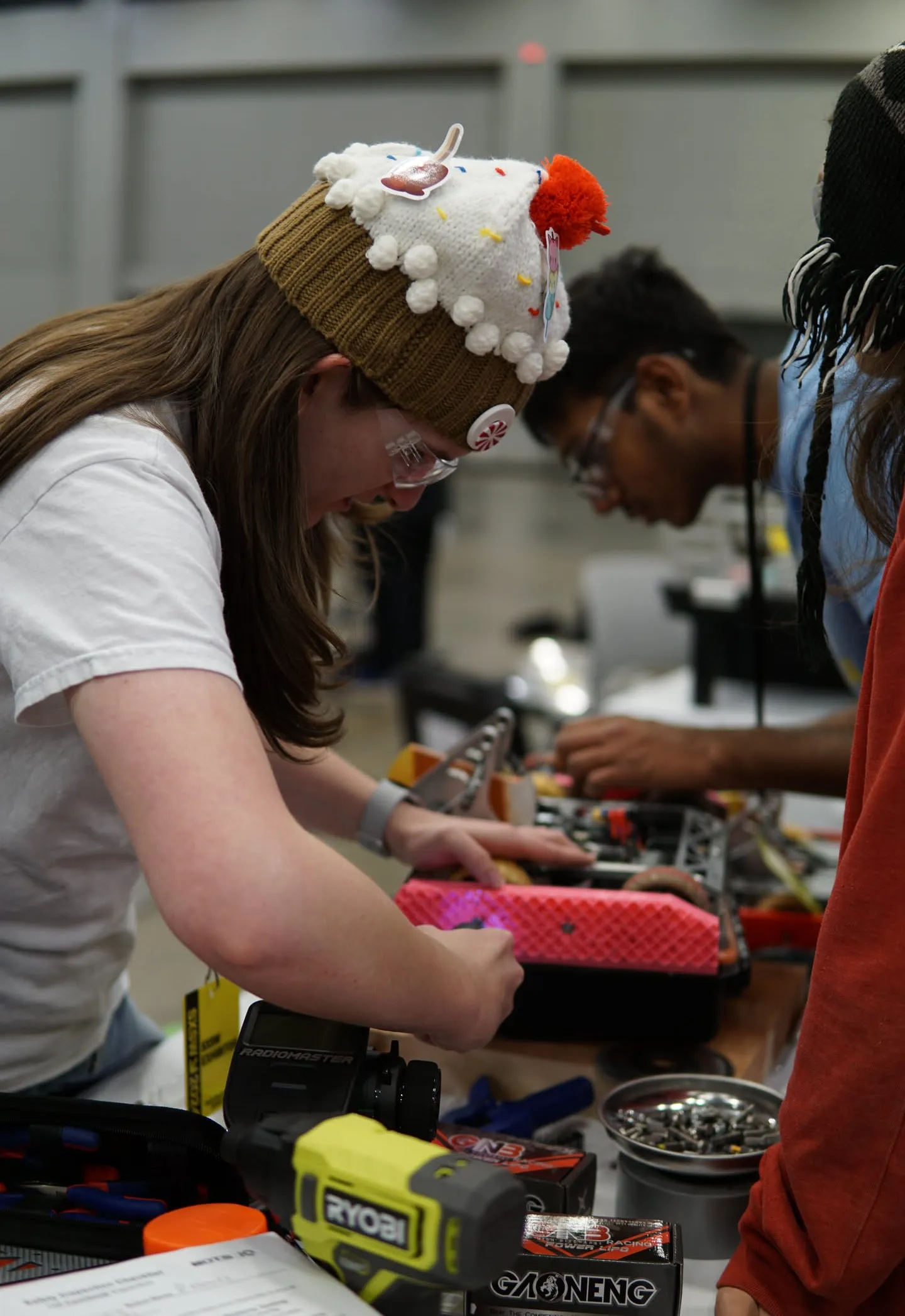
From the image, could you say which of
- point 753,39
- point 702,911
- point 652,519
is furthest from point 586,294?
point 753,39

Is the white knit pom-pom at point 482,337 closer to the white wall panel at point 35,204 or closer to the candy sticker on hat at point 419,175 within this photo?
the candy sticker on hat at point 419,175

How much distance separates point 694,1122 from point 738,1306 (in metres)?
0.31

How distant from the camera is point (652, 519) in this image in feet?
6.62

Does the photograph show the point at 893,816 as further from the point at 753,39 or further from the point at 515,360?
the point at 753,39

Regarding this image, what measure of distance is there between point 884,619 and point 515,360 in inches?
16.5

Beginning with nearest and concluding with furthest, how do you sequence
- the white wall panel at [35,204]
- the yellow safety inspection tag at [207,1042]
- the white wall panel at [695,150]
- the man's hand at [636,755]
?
the yellow safety inspection tag at [207,1042], the man's hand at [636,755], the white wall panel at [695,150], the white wall panel at [35,204]

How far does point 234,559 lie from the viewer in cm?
105

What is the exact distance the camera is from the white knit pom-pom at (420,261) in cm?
97

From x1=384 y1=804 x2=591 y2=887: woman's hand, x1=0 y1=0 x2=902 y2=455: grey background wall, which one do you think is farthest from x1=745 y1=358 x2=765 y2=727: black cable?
x1=0 y1=0 x2=902 y2=455: grey background wall

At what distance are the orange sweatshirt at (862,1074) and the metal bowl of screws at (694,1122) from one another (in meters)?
0.21

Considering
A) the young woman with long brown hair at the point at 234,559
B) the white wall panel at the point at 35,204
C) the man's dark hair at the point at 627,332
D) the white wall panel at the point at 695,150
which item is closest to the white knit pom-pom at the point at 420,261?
the young woman with long brown hair at the point at 234,559

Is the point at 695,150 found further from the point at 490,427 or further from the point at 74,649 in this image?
the point at 74,649

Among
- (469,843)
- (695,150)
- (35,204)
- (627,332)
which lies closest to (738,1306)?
(469,843)

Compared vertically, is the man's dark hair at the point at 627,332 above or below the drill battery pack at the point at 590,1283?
above
